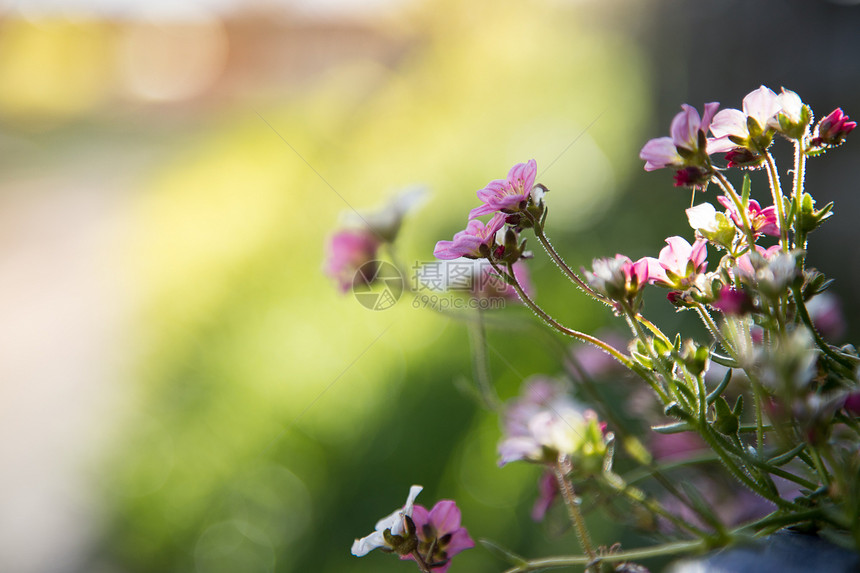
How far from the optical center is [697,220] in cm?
40

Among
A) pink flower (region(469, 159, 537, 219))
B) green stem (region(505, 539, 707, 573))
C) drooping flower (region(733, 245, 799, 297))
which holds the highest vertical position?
pink flower (region(469, 159, 537, 219))

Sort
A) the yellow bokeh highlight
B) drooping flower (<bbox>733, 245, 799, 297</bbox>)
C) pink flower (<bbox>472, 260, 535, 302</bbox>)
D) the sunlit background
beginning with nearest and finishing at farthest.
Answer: drooping flower (<bbox>733, 245, 799, 297</bbox>) → pink flower (<bbox>472, 260, 535, 302</bbox>) → the sunlit background → the yellow bokeh highlight

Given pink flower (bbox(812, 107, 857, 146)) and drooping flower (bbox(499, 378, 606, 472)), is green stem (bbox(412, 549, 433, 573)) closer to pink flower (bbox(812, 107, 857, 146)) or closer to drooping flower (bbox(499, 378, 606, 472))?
drooping flower (bbox(499, 378, 606, 472))

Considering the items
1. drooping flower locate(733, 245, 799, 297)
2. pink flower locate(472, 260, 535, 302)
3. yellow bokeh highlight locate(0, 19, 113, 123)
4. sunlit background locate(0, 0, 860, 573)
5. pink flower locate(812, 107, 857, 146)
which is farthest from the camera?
yellow bokeh highlight locate(0, 19, 113, 123)

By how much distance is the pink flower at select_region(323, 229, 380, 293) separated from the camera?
630mm

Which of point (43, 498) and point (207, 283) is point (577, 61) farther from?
point (43, 498)

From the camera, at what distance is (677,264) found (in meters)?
0.40

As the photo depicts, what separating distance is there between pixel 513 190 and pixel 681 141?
110 millimetres

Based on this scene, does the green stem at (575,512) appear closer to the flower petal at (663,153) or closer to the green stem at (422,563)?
the green stem at (422,563)

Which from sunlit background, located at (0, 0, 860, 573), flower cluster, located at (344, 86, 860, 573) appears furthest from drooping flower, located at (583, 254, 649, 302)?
sunlit background, located at (0, 0, 860, 573)

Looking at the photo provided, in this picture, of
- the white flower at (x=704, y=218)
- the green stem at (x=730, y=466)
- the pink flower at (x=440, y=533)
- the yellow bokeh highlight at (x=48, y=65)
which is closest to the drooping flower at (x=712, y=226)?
the white flower at (x=704, y=218)

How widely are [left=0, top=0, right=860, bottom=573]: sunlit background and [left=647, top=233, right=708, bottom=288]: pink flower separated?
0.23 meters

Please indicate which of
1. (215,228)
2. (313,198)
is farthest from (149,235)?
(313,198)

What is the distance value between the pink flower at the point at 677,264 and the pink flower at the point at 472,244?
0.09 metres
